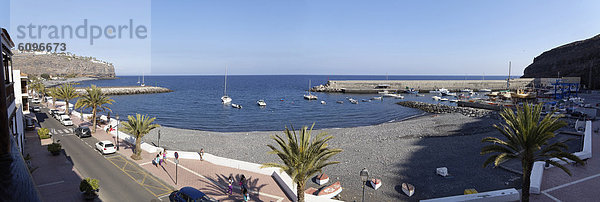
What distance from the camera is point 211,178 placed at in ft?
75.2

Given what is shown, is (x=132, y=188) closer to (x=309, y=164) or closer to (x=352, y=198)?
(x=309, y=164)

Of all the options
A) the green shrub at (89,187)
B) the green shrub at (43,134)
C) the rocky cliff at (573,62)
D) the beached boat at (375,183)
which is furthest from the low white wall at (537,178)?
the rocky cliff at (573,62)

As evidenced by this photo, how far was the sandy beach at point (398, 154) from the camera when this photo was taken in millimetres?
23003

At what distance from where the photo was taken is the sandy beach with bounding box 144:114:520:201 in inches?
906

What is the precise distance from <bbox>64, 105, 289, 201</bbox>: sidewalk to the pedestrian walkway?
51.6 feet

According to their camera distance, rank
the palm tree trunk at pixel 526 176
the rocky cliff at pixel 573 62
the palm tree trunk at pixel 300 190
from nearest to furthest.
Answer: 1. the palm tree trunk at pixel 526 176
2. the palm tree trunk at pixel 300 190
3. the rocky cliff at pixel 573 62

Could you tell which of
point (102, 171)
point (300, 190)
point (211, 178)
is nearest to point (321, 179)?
point (300, 190)

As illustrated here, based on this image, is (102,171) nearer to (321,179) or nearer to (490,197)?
(321,179)

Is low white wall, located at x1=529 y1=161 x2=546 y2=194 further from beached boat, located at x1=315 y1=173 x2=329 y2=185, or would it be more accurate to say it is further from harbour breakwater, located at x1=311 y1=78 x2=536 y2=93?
harbour breakwater, located at x1=311 y1=78 x2=536 y2=93

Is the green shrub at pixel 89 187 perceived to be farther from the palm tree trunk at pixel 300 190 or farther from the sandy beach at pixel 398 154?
the sandy beach at pixel 398 154

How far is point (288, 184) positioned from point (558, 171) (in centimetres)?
1877

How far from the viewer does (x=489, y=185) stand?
22922 mm

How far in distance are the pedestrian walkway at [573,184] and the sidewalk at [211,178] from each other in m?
15.7

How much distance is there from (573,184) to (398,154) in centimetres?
1445
